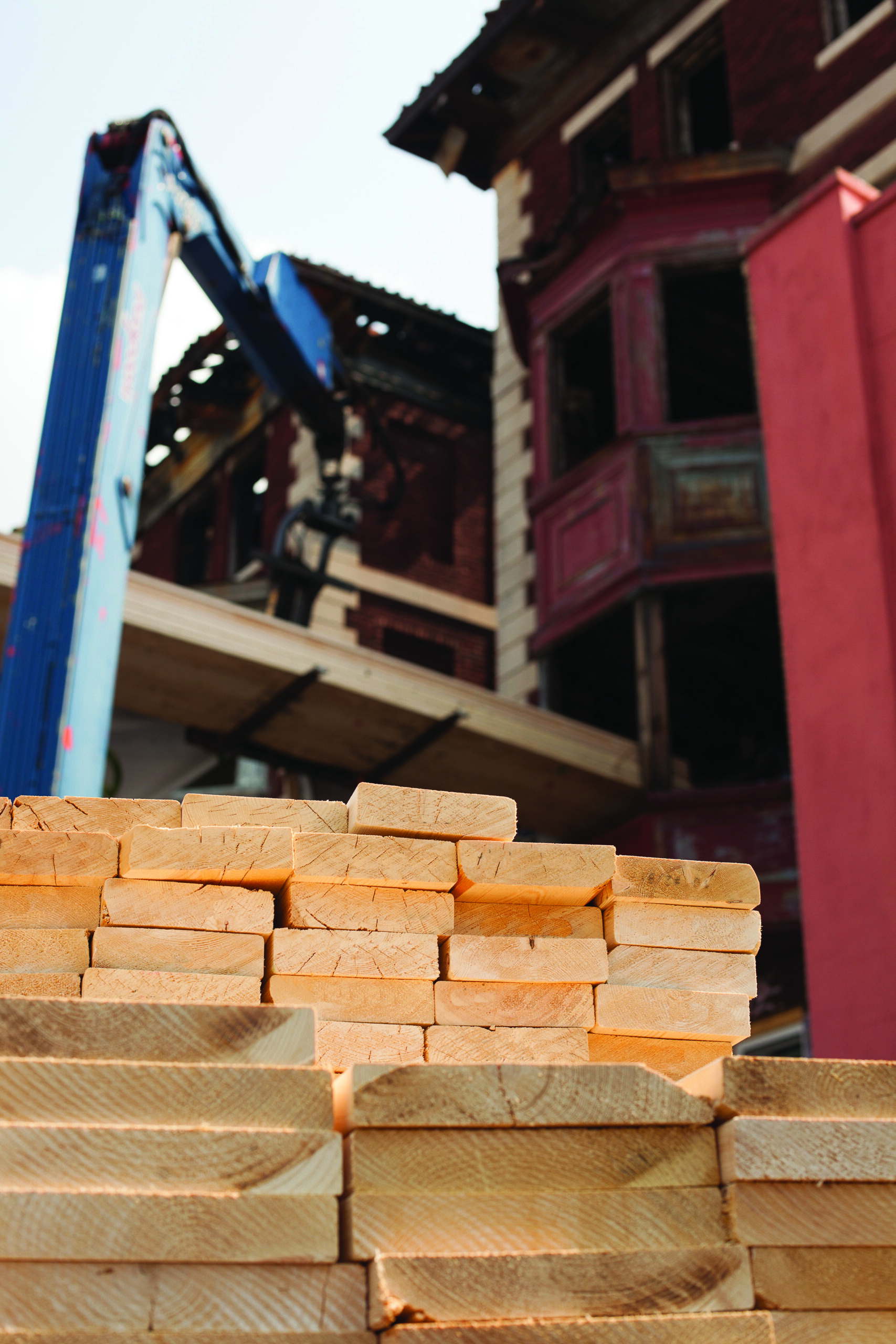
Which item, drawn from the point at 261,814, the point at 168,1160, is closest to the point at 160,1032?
the point at 168,1160

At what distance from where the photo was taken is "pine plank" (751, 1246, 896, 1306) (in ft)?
8.13

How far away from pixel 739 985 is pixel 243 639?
6.85m

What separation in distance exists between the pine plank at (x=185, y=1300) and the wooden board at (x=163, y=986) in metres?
0.96

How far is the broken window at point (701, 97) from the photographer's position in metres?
14.4

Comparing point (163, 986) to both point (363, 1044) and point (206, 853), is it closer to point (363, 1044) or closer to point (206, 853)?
point (206, 853)

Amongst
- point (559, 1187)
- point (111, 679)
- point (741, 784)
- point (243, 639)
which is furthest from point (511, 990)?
point (741, 784)

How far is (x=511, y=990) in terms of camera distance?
11.5ft

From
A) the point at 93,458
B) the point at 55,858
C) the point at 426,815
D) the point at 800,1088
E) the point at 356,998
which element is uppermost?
the point at 93,458

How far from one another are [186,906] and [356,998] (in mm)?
458

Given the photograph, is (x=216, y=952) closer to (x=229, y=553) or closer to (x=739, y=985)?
(x=739, y=985)

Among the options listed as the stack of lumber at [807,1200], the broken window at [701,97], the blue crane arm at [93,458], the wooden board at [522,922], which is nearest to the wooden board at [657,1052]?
the wooden board at [522,922]

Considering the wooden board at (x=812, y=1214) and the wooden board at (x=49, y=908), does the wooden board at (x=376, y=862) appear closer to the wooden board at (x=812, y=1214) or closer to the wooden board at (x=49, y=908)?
the wooden board at (x=49, y=908)

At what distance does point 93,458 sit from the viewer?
24.0 feet

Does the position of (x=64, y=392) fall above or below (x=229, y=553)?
below
